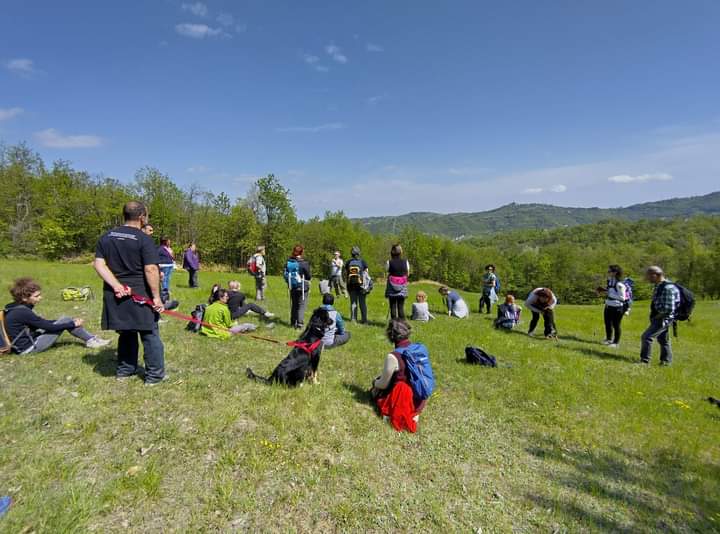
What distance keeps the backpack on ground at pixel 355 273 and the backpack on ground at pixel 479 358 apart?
3947 mm

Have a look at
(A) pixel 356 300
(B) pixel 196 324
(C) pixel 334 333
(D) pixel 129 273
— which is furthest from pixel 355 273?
(D) pixel 129 273

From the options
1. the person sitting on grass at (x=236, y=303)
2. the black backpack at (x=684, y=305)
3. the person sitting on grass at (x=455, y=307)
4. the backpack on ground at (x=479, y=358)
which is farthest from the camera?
the person sitting on grass at (x=455, y=307)

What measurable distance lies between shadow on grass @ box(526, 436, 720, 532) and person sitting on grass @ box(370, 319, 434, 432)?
1.72 meters

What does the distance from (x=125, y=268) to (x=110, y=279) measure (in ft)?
0.83

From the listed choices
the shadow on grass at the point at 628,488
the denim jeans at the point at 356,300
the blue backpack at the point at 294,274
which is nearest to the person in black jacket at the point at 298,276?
the blue backpack at the point at 294,274

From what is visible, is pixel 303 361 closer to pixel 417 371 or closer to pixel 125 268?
pixel 417 371

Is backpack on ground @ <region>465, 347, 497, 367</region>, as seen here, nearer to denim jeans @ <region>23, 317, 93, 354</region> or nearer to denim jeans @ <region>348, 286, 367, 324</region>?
denim jeans @ <region>348, 286, 367, 324</region>

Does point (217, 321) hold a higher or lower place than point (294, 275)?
lower

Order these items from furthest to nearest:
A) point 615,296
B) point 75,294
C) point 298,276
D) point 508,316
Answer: point 508,316 → point 75,294 → point 615,296 → point 298,276

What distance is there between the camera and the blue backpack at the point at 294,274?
9844mm

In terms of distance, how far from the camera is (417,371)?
5266 mm

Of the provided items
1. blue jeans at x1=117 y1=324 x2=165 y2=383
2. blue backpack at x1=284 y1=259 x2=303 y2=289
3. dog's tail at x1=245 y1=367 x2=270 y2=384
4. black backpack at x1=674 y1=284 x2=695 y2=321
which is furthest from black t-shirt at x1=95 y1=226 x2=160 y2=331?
black backpack at x1=674 y1=284 x2=695 y2=321

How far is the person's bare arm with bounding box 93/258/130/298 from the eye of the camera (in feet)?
15.4

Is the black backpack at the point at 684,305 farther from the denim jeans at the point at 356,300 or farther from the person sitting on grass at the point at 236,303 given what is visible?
the person sitting on grass at the point at 236,303
